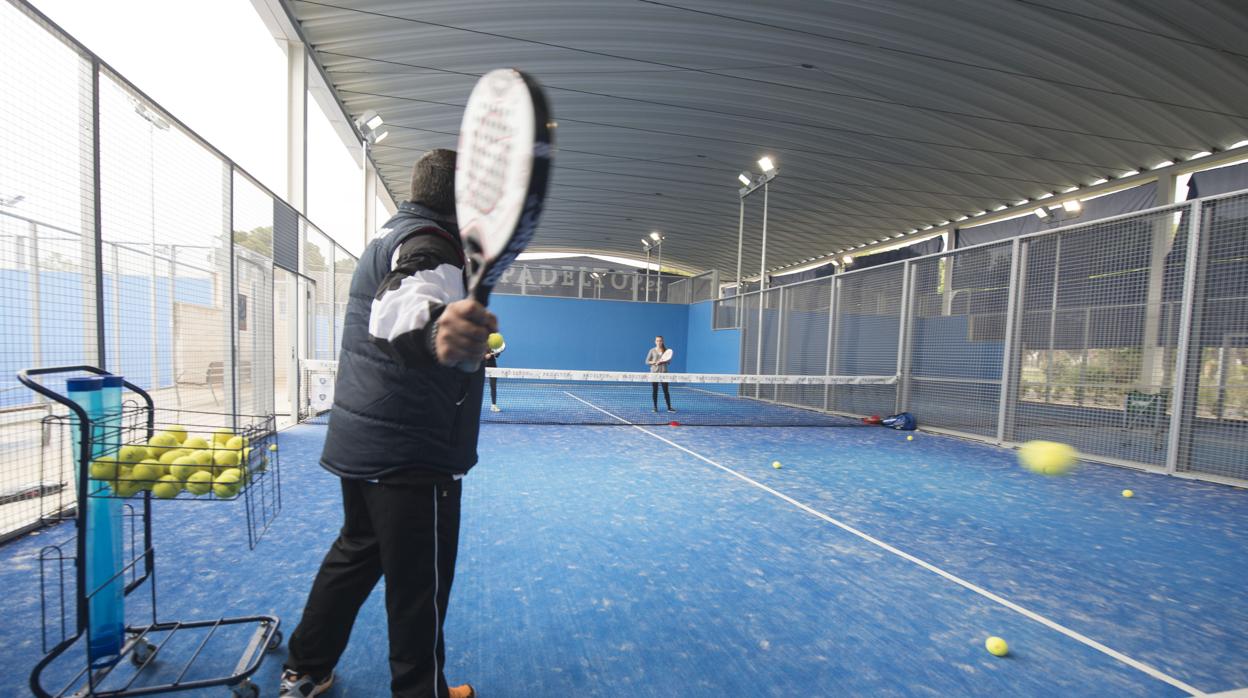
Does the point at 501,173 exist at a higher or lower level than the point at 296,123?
lower

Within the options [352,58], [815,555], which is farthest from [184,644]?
[352,58]

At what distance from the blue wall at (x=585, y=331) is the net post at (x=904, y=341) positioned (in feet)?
31.9

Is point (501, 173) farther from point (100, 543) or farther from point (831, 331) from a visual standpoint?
point (831, 331)

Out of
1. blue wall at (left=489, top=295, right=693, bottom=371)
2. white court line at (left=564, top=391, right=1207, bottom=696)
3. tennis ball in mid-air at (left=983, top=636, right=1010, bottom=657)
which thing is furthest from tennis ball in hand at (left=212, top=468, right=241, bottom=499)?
blue wall at (left=489, top=295, right=693, bottom=371)

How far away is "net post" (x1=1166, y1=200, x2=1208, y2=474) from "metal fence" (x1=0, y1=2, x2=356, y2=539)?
9.02m

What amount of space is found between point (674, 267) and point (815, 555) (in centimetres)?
2377

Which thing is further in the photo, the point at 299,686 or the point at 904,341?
the point at 904,341

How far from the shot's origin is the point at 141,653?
208 centimetres

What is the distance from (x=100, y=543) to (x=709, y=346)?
15.6m

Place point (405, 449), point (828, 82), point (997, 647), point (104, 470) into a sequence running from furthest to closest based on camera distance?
point (828, 82)
point (997, 647)
point (104, 470)
point (405, 449)

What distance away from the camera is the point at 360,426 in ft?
5.44

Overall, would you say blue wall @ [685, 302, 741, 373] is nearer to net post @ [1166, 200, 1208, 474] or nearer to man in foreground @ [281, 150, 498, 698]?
net post @ [1166, 200, 1208, 474]

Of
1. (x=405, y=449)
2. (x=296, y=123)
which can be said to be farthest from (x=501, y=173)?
(x=296, y=123)

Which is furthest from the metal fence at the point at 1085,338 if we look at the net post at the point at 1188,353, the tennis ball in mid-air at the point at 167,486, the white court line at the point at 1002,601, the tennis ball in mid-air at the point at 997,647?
the tennis ball in mid-air at the point at 167,486
